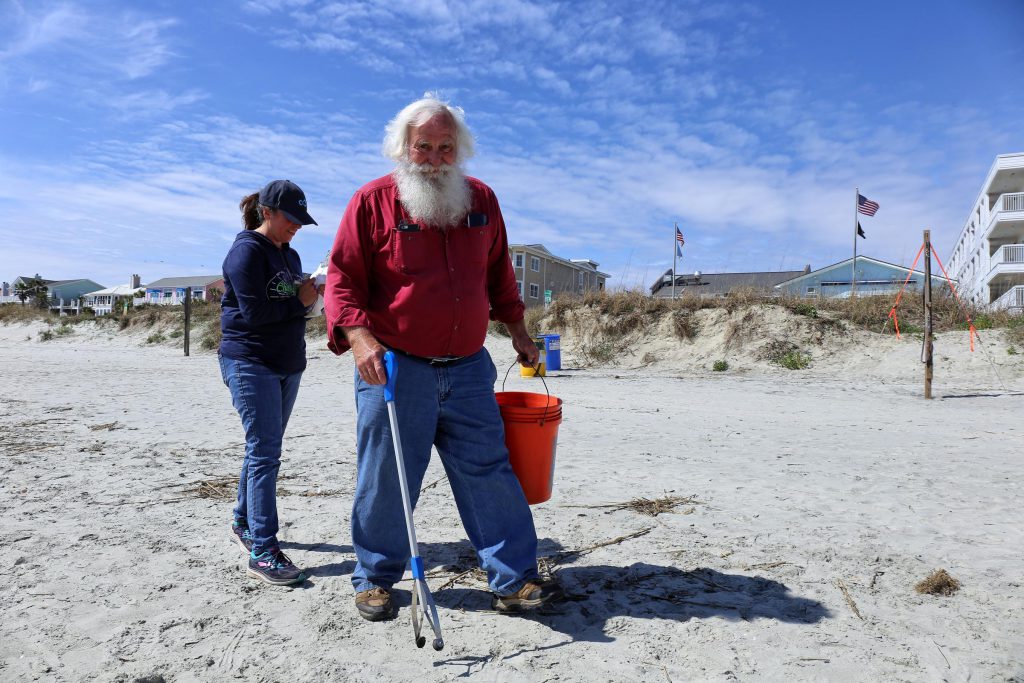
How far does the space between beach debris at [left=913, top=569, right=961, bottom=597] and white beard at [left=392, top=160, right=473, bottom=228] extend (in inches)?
102

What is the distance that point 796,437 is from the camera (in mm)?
7137

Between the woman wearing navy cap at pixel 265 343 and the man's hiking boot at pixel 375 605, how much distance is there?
1.70 ft

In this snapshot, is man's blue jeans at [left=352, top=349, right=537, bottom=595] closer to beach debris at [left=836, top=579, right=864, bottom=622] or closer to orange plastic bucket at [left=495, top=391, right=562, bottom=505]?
orange plastic bucket at [left=495, top=391, right=562, bottom=505]

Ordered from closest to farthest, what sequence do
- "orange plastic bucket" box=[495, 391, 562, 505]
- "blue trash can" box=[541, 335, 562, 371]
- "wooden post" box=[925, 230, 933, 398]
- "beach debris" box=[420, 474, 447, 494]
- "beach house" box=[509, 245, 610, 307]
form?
"orange plastic bucket" box=[495, 391, 562, 505]
"beach debris" box=[420, 474, 447, 494]
"wooden post" box=[925, 230, 933, 398]
"blue trash can" box=[541, 335, 562, 371]
"beach house" box=[509, 245, 610, 307]

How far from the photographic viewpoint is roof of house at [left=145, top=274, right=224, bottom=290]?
249 feet

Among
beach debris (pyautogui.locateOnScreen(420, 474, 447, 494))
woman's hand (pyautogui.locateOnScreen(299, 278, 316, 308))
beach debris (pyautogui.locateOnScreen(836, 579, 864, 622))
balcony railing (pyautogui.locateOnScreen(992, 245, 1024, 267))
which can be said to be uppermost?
balcony railing (pyautogui.locateOnScreen(992, 245, 1024, 267))

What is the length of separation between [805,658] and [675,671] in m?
0.49

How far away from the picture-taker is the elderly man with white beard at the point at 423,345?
2668 mm

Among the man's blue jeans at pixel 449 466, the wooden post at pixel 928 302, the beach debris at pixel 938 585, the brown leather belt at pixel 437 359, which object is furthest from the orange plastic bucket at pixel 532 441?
the wooden post at pixel 928 302

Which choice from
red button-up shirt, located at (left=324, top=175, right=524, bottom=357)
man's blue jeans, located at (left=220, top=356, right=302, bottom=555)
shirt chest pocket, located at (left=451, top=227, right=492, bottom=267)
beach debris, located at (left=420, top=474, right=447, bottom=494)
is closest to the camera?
red button-up shirt, located at (left=324, top=175, right=524, bottom=357)

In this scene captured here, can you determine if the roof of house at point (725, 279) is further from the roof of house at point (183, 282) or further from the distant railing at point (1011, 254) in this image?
the roof of house at point (183, 282)

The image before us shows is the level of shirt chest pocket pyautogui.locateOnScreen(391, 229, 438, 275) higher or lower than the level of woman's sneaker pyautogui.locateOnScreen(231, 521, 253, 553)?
higher

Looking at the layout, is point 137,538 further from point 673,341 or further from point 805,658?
point 673,341

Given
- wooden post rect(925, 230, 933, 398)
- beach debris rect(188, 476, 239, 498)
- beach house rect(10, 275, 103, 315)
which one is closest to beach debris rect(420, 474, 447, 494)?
beach debris rect(188, 476, 239, 498)
